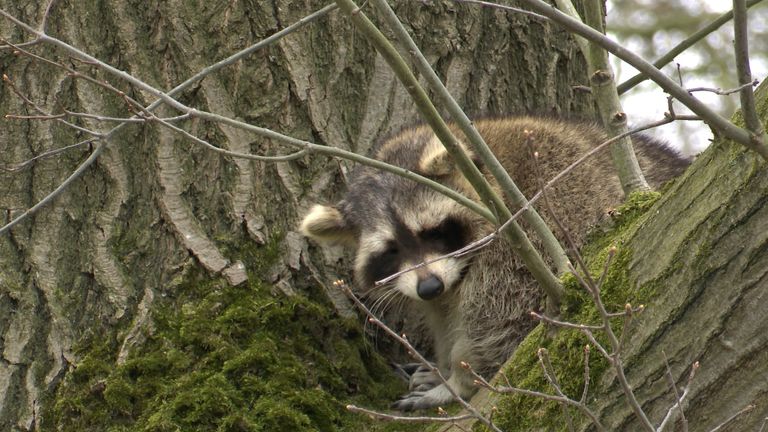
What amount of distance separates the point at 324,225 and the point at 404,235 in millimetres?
311

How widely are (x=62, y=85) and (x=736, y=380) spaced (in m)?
2.28

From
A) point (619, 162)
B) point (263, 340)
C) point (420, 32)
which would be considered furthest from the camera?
point (420, 32)

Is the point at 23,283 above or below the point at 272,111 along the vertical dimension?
below

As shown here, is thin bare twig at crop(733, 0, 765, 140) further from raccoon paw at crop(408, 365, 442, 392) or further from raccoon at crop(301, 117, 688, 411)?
raccoon paw at crop(408, 365, 442, 392)

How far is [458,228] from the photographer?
11.2 ft

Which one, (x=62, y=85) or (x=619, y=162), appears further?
(x=62, y=85)

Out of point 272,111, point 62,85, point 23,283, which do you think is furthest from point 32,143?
point 272,111

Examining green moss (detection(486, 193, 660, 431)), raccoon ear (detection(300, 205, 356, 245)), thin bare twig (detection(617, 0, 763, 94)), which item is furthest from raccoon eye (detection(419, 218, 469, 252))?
green moss (detection(486, 193, 660, 431))

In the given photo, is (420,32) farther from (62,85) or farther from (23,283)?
(23,283)

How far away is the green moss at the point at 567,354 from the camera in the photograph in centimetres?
212

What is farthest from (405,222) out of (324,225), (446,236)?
(324,225)

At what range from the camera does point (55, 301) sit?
120 inches

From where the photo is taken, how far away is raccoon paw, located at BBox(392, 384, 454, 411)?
3088 millimetres

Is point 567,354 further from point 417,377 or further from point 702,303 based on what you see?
point 417,377
